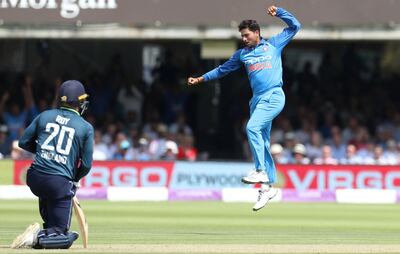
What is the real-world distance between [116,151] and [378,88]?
578 cm

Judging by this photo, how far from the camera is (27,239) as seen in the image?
9.45 metres

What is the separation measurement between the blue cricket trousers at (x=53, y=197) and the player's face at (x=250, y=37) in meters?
2.74

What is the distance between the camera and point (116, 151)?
20109mm

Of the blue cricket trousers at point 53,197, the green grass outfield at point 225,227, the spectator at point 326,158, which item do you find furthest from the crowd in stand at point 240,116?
the blue cricket trousers at point 53,197

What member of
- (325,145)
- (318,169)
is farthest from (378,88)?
(318,169)

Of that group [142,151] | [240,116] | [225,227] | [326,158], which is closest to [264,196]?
[225,227]

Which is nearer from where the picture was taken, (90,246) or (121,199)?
(90,246)

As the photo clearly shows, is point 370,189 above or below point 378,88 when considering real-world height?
below

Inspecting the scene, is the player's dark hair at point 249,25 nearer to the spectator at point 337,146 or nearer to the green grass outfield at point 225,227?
the green grass outfield at point 225,227

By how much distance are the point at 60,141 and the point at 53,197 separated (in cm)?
49

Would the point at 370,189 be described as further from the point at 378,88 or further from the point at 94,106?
the point at 94,106

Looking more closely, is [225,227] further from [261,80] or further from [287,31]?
[287,31]

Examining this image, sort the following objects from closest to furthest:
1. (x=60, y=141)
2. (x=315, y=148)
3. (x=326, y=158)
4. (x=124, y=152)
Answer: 1. (x=60, y=141)
2. (x=326, y=158)
3. (x=124, y=152)
4. (x=315, y=148)

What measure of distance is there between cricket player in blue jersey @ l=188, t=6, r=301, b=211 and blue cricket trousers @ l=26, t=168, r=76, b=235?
235 centimetres
